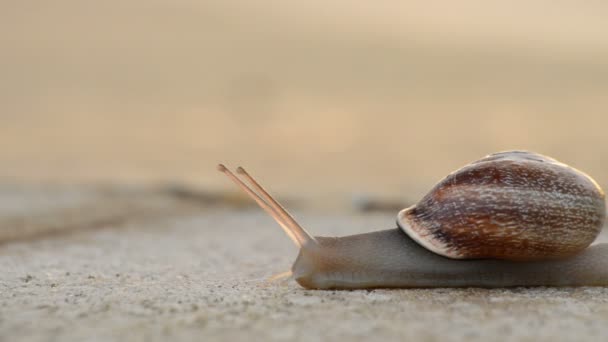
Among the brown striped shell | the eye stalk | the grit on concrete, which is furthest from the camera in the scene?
the eye stalk

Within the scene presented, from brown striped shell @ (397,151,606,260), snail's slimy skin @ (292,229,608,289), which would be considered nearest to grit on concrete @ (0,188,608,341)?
snail's slimy skin @ (292,229,608,289)

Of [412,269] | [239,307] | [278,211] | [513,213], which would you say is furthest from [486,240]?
[239,307]

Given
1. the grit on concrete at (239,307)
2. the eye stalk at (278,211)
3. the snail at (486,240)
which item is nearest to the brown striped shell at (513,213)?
the snail at (486,240)

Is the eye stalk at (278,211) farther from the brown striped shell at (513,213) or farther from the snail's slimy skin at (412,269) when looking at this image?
the brown striped shell at (513,213)

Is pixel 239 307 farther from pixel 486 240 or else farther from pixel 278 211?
pixel 486 240

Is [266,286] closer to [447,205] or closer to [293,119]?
[447,205]

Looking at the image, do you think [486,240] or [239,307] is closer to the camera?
[239,307]

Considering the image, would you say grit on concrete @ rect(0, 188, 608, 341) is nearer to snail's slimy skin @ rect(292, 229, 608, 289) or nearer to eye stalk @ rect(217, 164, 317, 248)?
snail's slimy skin @ rect(292, 229, 608, 289)
